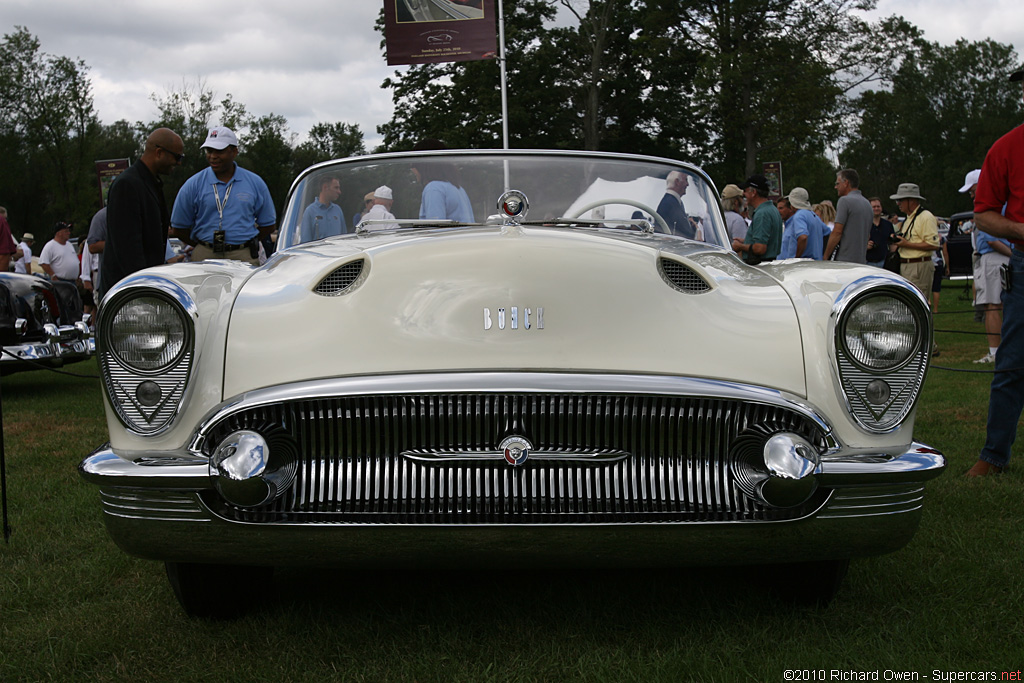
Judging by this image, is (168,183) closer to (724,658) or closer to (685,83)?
(685,83)

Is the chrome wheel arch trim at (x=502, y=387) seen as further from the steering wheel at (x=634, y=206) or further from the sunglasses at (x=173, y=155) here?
the sunglasses at (x=173, y=155)

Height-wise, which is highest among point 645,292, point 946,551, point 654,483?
point 645,292

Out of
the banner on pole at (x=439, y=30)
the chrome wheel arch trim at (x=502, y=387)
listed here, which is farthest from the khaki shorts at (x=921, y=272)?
the chrome wheel arch trim at (x=502, y=387)

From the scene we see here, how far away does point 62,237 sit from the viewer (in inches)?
479

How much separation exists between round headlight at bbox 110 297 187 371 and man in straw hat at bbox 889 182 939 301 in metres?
8.64

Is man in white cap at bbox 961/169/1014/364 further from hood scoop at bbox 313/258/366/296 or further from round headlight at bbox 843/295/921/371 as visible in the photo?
hood scoop at bbox 313/258/366/296

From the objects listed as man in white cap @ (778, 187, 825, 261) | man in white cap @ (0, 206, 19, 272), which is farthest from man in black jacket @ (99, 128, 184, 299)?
man in white cap @ (778, 187, 825, 261)

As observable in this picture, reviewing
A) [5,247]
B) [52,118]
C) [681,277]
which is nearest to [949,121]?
[52,118]

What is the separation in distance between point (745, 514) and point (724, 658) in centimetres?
40

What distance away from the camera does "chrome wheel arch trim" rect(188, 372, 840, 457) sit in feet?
6.56

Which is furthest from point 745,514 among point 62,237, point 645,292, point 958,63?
point 958,63

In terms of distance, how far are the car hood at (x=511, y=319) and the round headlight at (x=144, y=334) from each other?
14 cm

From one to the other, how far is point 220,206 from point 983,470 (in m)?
4.35

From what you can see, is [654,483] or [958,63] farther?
[958,63]
